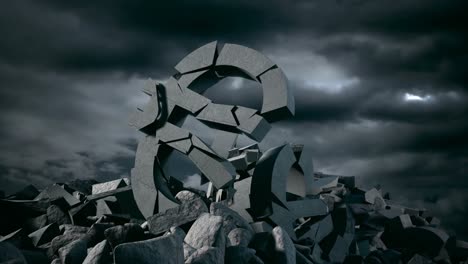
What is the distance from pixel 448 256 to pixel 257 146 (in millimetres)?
6739

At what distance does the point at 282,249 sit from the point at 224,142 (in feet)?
12.2

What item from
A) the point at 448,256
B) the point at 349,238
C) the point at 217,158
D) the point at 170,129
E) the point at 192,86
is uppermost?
the point at 192,86

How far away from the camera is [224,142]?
32.6 ft

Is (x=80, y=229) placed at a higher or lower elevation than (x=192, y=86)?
lower

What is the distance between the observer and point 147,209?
10203 millimetres

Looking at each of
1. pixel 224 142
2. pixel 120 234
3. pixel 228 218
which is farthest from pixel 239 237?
pixel 224 142

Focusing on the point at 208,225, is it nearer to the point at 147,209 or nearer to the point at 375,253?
the point at 147,209

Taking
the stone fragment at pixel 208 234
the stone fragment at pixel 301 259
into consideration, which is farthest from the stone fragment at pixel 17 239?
the stone fragment at pixel 301 259

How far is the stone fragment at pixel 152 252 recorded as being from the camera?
494 cm

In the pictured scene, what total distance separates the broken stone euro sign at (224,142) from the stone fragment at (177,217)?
102 cm

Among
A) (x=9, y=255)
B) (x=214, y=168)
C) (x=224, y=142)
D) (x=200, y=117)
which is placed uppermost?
(x=200, y=117)

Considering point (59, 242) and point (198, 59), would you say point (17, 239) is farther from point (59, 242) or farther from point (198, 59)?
point (198, 59)

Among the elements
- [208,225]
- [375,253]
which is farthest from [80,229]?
[375,253]

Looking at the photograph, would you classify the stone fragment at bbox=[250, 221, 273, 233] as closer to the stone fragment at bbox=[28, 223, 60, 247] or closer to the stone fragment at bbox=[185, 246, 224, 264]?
the stone fragment at bbox=[185, 246, 224, 264]
